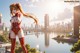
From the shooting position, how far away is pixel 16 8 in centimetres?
733

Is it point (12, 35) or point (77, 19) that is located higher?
point (12, 35)

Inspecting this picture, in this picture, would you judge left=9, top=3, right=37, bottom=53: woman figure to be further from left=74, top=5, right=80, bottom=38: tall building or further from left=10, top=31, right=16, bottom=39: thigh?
left=74, top=5, right=80, bottom=38: tall building

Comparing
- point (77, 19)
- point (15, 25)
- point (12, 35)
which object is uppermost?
point (15, 25)

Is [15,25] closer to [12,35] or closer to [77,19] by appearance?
[12,35]

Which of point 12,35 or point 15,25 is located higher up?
point 15,25

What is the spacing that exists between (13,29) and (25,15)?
1.93 feet

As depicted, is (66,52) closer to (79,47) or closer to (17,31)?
(79,47)

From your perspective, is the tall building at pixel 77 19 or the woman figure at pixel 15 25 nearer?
the woman figure at pixel 15 25

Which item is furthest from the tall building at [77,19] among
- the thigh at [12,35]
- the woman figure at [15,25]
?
the thigh at [12,35]

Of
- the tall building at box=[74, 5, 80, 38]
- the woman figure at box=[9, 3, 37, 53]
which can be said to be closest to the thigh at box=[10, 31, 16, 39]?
the woman figure at box=[9, 3, 37, 53]

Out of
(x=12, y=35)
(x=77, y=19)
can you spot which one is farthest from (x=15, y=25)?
(x=77, y=19)

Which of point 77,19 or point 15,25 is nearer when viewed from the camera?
point 15,25

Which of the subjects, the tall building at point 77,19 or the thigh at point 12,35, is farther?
the tall building at point 77,19

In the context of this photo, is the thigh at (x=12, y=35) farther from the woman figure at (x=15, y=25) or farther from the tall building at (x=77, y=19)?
the tall building at (x=77, y=19)
